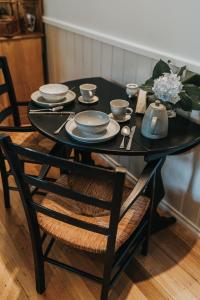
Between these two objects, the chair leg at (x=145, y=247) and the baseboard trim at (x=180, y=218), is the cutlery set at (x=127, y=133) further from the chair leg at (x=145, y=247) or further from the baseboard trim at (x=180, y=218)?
the baseboard trim at (x=180, y=218)

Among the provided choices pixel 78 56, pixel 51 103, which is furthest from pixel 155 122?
pixel 78 56

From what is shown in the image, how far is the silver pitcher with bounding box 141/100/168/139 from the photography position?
1256mm

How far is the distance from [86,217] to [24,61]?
1.85 metres

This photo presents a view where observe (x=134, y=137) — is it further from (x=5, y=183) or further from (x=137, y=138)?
(x=5, y=183)

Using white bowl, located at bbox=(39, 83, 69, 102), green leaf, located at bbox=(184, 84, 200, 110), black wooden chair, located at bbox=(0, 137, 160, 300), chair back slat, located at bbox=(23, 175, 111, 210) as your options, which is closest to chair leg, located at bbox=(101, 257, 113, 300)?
black wooden chair, located at bbox=(0, 137, 160, 300)

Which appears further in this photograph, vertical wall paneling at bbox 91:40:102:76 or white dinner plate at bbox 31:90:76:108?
vertical wall paneling at bbox 91:40:102:76

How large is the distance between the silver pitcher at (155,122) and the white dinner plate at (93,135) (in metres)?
0.14

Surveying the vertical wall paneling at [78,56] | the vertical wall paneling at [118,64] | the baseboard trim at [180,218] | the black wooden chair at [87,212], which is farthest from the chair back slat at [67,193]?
the vertical wall paneling at [78,56]

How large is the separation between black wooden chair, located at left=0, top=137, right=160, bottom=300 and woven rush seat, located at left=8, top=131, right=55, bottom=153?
350 millimetres

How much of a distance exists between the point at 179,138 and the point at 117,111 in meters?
0.32

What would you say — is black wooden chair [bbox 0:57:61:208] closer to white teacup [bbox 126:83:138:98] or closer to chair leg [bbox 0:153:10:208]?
chair leg [bbox 0:153:10:208]

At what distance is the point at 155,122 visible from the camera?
1.26m

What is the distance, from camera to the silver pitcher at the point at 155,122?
1.26m

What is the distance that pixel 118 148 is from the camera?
1.25m
